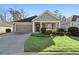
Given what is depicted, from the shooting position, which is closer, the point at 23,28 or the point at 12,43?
the point at 12,43

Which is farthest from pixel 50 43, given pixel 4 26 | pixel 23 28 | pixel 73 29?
pixel 4 26

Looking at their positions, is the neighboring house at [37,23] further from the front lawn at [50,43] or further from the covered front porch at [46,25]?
the front lawn at [50,43]

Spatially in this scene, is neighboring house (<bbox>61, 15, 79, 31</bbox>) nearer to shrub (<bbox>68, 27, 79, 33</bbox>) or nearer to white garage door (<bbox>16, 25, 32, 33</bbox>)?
shrub (<bbox>68, 27, 79, 33</bbox>)

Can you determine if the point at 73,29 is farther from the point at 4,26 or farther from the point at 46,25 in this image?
the point at 4,26

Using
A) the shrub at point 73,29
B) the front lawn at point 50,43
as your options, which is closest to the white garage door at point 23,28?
the front lawn at point 50,43

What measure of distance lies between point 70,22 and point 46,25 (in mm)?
878

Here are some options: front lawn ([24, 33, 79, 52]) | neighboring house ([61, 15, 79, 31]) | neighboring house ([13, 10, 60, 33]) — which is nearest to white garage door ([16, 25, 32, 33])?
neighboring house ([13, 10, 60, 33])

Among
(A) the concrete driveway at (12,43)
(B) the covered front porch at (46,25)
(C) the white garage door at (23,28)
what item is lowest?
(A) the concrete driveway at (12,43)

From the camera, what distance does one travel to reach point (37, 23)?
10023 millimetres

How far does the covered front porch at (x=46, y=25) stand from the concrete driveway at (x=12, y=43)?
1.39 feet

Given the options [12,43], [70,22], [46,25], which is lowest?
[12,43]

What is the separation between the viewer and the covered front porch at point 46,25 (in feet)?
32.6

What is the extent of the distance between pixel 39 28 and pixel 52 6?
947 mm

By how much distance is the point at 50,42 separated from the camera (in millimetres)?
9977
